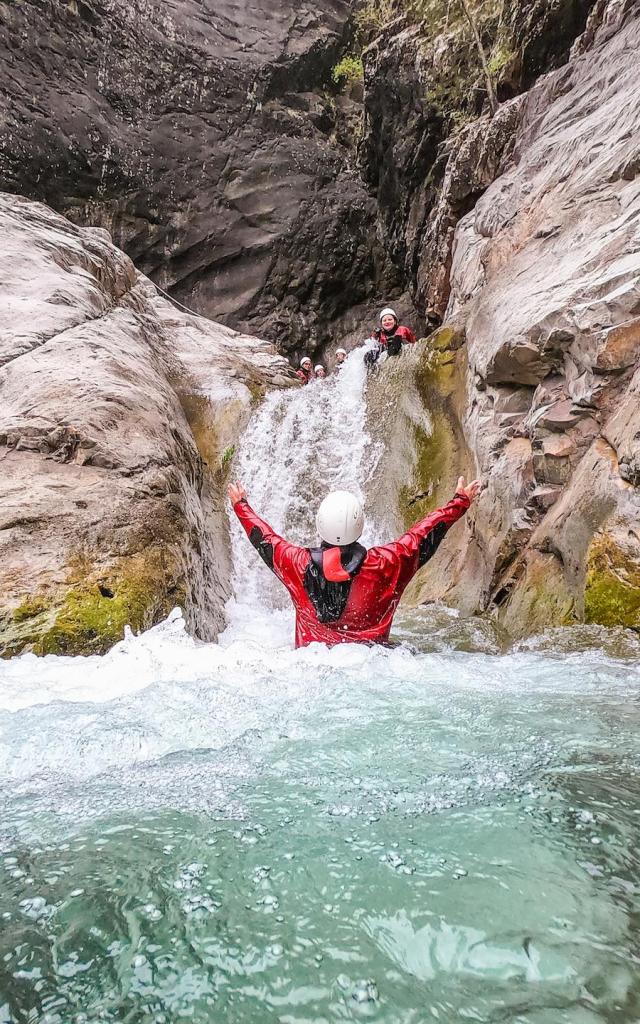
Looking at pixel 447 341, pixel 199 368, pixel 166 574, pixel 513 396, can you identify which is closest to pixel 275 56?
pixel 199 368

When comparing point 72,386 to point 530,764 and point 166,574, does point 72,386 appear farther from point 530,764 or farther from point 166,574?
point 530,764

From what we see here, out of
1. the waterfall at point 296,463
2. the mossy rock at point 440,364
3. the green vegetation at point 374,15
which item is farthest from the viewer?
the green vegetation at point 374,15

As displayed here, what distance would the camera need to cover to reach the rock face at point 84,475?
4.54 m

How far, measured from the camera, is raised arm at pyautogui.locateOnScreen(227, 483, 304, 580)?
4387 millimetres

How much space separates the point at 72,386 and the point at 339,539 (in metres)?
3.41

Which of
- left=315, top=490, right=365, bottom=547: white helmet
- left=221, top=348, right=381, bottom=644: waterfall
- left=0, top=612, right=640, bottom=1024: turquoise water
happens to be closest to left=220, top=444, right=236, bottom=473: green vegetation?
left=221, top=348, right=381, bottom=644: waterfall

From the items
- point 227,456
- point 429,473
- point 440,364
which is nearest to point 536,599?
point 429,473

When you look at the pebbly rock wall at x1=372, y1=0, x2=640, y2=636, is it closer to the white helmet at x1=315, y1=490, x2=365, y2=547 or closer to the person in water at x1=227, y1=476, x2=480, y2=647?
the person in water at x1=227, y1=476, x2=480, y2=647

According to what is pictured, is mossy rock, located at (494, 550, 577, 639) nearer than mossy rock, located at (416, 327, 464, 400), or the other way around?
mossy rock, located at (494, 550, 577, 639)

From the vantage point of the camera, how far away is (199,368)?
1180 cm

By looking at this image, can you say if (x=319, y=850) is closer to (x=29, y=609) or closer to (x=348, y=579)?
(x=348, y=579)

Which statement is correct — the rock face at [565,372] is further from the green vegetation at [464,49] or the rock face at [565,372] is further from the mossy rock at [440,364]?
the green vegetation at [464,49]

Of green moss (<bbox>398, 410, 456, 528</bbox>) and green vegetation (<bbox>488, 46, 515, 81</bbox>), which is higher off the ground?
green vegetation (<bbox>488, 46, 515, 81</bbox>)

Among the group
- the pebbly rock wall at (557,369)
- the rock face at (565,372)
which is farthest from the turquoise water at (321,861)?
the pebbly rock wall at (557,369)
